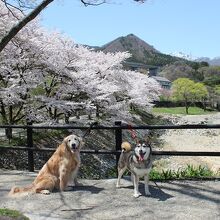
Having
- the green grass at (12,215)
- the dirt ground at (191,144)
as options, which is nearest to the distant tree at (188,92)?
the dirt ground at (191,144)

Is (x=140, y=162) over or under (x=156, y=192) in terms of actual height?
over

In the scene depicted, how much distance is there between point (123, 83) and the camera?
99.1 ft

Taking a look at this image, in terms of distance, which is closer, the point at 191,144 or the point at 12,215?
the point at 12,215

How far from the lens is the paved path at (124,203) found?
6.90 m

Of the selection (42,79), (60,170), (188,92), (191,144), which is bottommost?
(191,144)

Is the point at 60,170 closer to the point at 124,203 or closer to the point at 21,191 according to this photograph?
the point at 21,191

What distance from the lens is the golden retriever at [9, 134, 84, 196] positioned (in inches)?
317

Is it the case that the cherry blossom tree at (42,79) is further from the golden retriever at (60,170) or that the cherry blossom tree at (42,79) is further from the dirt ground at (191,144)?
the golden retriever at (60,170)

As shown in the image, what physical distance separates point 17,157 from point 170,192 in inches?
372

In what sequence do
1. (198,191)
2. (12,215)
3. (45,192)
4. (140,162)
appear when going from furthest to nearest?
(45,192) → (198,191) → (140,162) → (12,215)

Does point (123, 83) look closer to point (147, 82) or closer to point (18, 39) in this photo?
point (18, 39)

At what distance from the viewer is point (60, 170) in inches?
319

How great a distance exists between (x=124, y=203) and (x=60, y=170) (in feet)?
4.65

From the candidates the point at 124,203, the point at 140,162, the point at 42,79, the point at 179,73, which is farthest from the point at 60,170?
the point at 179,73
